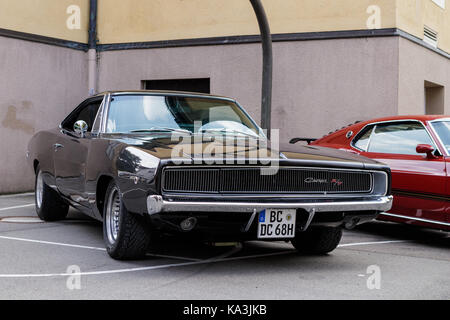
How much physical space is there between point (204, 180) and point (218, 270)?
0.81 metres

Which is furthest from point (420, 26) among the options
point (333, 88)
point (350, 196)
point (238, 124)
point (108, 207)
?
point (108, 207)

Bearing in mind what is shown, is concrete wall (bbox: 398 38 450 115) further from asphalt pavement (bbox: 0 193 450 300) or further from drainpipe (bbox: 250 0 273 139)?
asphalt pavement (bbox: 0 193 450 300)

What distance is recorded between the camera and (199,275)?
4.84m

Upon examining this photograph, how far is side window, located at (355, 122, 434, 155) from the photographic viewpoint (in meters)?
6.92

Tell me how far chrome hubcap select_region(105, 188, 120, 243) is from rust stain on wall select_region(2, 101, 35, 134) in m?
6.61

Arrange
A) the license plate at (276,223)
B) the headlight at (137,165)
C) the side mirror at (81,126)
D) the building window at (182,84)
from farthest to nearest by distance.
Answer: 1. the building window at (182,84)
2. the side mirror at (81,126)
3. the license plate at (276,223)
4. the headlight at (137,165)

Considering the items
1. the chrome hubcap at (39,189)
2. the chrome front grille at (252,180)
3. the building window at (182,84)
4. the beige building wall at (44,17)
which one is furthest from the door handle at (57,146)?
the building window at (182,84)

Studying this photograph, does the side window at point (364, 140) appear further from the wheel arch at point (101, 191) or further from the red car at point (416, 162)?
the wheel arch at point (101, 191)

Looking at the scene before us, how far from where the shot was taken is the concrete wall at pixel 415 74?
10.8 meters

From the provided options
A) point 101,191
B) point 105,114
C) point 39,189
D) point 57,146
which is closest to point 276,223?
point 101,191

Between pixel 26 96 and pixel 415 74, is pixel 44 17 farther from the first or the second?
pixel 415 74

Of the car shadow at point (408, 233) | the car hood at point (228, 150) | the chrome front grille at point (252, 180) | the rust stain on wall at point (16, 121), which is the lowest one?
the car shadow at point (408, 233)

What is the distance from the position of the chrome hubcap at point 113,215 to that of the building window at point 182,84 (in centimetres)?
701

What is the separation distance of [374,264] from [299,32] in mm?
6524
